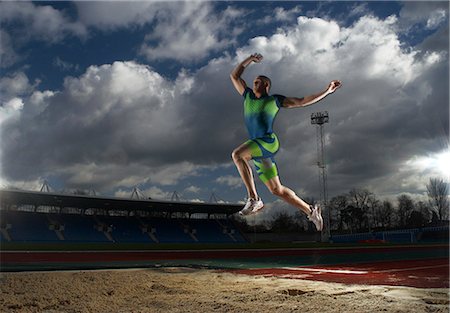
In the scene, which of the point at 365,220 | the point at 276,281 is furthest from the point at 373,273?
the point at 365,220

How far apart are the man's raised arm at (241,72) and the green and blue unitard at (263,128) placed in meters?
0.25

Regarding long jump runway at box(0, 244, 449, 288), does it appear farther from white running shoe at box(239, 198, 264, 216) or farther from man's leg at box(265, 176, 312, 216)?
white running shoe at box(239, 198, 264, 216)

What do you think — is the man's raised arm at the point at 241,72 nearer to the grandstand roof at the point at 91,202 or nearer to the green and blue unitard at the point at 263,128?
the green and blue unitard at the point at 263,128

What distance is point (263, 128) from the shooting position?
11.6 ft

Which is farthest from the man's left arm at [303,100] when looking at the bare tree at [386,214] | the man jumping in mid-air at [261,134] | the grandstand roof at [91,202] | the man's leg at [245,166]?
the bare tree at [386,214]

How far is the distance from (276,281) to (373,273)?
18.0 ft

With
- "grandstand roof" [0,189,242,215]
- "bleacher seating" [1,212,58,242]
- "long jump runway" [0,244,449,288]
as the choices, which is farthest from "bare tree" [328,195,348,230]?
"bleacher seating" [1,212,58,242]

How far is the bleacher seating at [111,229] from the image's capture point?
1718 inches

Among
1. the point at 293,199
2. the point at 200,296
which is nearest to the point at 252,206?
the point at 293,199

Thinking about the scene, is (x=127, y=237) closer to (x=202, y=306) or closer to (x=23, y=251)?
(x=23, y=251)

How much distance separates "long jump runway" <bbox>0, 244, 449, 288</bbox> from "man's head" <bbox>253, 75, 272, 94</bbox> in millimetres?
12033

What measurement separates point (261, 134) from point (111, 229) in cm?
4843

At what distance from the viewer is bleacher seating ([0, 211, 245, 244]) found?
143ft

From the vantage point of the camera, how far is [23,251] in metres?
28.8
